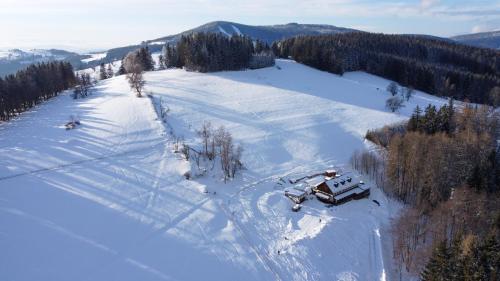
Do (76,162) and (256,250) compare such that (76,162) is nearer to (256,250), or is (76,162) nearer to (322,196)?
(256,250)

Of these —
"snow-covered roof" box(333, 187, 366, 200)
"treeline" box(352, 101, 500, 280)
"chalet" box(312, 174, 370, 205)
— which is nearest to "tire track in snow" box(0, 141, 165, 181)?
"chalet" box(312, 174, 370, 205)

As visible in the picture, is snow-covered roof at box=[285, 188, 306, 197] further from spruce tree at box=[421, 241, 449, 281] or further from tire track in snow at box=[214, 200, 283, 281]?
spruce tree at box=[421, 241, 449, 281]

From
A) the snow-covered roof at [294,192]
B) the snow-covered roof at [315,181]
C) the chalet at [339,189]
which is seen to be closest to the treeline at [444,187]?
the chalet at [339,189]

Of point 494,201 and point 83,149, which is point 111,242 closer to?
point 83,149

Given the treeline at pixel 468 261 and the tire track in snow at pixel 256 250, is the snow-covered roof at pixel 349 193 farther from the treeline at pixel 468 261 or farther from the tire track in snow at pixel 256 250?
the treeline at pixel 468 261

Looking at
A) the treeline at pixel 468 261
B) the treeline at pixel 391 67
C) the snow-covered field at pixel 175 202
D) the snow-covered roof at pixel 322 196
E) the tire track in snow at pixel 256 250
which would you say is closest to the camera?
the treeline at pixel 468 261

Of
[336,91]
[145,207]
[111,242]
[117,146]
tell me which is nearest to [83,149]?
[117,146]

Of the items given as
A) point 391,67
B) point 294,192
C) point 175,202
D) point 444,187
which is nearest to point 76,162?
point 175,202
